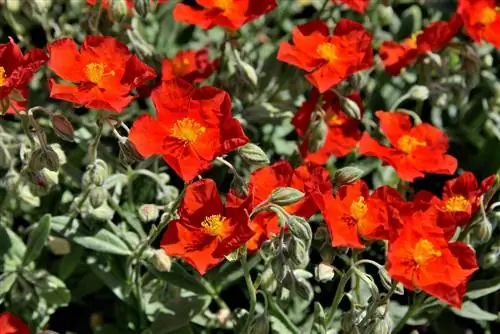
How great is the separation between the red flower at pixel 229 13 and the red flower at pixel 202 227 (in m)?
0.72

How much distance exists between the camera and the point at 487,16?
3105mm

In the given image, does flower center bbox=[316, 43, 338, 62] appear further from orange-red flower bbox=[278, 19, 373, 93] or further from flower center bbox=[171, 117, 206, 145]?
flower center bbox=[171, 117, 206, 145]

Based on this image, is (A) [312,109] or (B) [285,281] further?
(A) [312,109]

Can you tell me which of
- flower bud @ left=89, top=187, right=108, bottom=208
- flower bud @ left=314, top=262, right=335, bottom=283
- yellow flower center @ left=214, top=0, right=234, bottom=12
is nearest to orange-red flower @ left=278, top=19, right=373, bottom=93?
yellow flower center @ left=214, top=0, right=234, bottom=12

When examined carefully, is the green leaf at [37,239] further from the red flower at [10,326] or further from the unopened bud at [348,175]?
the unopened bud at [348,175]

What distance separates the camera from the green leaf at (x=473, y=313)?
2.76m

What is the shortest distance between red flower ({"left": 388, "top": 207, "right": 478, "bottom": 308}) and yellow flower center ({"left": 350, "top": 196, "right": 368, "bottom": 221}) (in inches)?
4.9

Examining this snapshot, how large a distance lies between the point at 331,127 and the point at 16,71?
1.16 meters

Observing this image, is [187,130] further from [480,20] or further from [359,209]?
[480,20]

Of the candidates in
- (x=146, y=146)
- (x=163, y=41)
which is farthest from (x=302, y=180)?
(x=163, y=41)

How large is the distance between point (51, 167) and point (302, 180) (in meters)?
0.75

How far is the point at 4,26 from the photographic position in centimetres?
383

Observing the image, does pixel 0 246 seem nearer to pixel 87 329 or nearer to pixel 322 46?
pixel 87 329

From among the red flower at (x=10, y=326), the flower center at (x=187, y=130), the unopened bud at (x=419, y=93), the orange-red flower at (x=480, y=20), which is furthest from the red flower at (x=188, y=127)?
the orange-red flower at (x=480, y=20)
